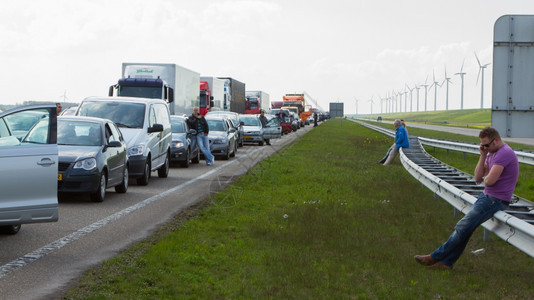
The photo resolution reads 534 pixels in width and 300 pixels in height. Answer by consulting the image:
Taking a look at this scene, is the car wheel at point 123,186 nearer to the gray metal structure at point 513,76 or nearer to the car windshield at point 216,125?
the gray metal structure at point 513,76

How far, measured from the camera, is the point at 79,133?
14.5m

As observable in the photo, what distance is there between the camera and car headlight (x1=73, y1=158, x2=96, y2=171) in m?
13.2

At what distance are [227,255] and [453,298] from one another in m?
2.74

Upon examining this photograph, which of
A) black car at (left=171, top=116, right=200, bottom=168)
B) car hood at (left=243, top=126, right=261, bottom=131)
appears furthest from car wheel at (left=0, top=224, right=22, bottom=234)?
car hood at (left=243, top=126, right=261, bottom=131)

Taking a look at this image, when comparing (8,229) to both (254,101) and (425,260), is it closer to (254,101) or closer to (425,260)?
(425,260)

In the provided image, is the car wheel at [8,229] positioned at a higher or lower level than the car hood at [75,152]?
lower

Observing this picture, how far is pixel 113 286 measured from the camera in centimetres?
Result: 679

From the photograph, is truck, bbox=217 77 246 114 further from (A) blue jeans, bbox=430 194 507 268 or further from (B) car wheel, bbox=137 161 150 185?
(A) blue jeans, bbox=430 194 507 268

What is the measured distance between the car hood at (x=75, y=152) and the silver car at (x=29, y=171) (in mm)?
4596

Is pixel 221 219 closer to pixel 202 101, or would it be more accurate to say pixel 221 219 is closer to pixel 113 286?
pixel 113 286

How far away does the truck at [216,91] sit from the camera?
49.5 m

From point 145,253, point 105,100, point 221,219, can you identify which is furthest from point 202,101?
point 145,253

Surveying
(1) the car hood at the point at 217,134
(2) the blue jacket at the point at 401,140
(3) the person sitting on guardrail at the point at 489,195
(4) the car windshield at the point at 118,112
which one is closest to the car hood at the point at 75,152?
(4) the car windshield at the point at 118,112

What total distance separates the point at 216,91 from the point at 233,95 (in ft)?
27.8
